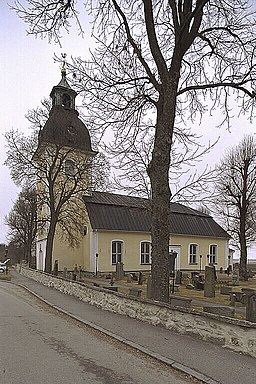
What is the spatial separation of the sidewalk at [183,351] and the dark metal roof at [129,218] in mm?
24878

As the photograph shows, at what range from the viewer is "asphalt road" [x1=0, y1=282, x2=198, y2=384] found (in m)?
6.80

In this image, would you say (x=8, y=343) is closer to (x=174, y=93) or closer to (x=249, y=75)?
(x=174, y=93)

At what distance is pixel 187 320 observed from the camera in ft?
32.7

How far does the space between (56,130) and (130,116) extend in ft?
54.3

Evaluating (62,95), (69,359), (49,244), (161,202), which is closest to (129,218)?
(49,244)

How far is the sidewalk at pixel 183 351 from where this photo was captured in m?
7.02

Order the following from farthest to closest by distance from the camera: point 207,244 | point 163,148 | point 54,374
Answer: point 207,244, point 163,148, point 54,374

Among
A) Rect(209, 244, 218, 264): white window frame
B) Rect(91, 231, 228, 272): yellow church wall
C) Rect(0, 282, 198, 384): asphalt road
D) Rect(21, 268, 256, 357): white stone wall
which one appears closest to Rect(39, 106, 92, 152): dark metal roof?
Rect(91, 231, 228, 272): yellow church wall

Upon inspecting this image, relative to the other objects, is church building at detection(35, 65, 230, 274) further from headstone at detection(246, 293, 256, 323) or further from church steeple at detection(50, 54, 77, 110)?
headstone at detection(246, 293, 256, 323)

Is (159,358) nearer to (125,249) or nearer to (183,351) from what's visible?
(183,351)

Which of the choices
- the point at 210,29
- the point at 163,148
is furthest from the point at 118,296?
the point at 210,29

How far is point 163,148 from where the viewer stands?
1309 centimetres

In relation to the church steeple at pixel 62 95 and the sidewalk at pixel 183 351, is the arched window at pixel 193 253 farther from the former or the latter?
the sidewalk at pixel 183 351

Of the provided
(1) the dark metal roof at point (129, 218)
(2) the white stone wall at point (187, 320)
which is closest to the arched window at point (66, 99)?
(1) the dark metal roof at point (129, 218)
